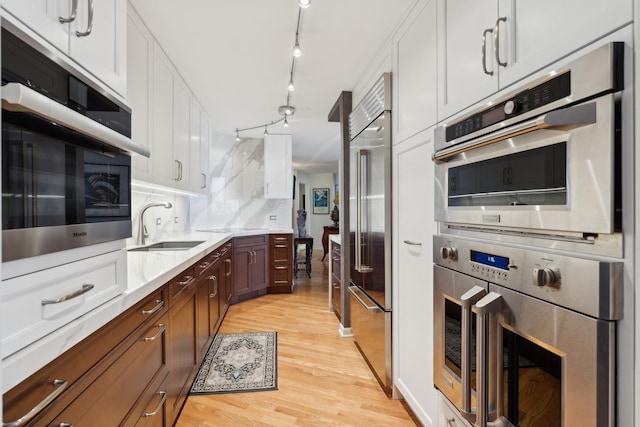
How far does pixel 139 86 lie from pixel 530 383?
2421mm

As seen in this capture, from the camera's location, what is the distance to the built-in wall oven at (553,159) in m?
0.69

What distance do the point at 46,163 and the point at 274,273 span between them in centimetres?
388

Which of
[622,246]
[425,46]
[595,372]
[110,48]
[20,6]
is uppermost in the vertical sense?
[425,46]

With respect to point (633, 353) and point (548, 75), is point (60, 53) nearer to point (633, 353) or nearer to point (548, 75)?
point (548, 75)

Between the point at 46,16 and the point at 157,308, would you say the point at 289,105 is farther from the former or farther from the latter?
the point at 46,16

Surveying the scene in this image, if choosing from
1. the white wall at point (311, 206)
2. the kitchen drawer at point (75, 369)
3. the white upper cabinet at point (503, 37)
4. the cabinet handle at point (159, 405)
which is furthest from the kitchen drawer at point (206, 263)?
the white wall at point (311, 206)

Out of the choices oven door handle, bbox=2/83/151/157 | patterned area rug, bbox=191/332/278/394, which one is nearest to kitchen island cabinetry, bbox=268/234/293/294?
patterned area rug, bbox=191/332/278/394

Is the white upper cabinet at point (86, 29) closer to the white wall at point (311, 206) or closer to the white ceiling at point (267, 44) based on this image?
the white ceiling at point (267, 44)

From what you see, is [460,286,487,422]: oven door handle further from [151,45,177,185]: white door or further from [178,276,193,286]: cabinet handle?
[151,45,177,185]: white door

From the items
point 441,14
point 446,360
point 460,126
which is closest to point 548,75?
point 460,126

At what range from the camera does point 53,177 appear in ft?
2.44

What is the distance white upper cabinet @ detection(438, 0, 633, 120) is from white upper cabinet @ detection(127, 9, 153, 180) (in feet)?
5.51

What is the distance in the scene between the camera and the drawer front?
84 cm

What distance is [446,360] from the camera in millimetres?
1335
